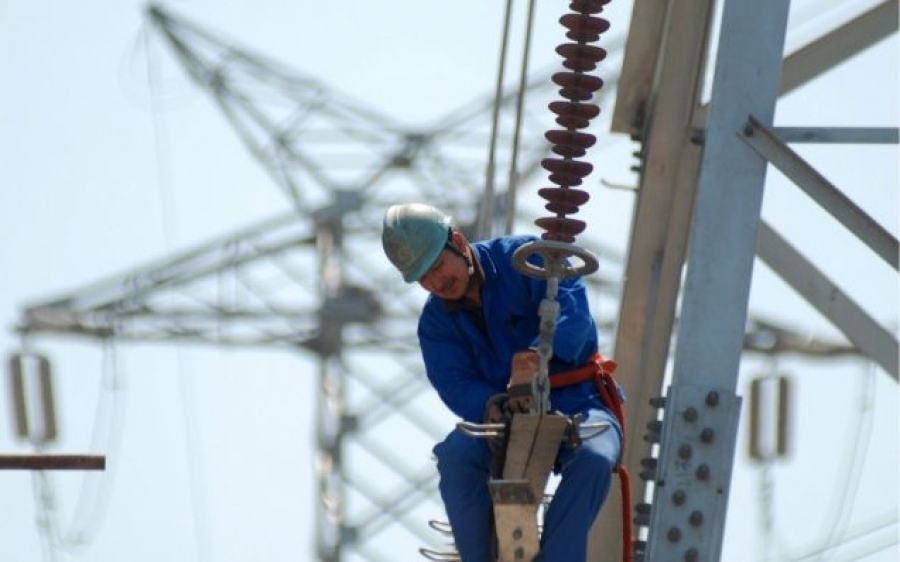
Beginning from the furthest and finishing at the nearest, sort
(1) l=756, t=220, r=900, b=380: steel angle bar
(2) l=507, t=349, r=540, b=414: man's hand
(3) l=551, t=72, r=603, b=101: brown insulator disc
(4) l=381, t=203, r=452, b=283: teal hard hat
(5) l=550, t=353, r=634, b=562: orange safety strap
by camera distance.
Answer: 1. (1) l=756, t=220, r=900, b=380: steel angle bar
2. (3) l=551, t=72, r=603, b=101: brown insulator disc
3. (5) l=550, t=353, r=634, b=562: orange safety strap
4. (4) l=381, t=203, r=452, b=283: teal hard hat
5. (2) l=507, t=349, r=540, b=414: man's hand

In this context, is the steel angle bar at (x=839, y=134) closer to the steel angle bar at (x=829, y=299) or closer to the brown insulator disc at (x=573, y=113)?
the brown insulator disc at (x=573, y=113)

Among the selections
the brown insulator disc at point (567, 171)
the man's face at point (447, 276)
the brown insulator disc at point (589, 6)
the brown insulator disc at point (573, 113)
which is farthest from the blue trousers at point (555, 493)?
the brown insulator disc at point (589, 6)

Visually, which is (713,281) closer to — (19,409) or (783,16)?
(783,16)

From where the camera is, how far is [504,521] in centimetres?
1188

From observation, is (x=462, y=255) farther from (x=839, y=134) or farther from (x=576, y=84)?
(x=839, y=134)

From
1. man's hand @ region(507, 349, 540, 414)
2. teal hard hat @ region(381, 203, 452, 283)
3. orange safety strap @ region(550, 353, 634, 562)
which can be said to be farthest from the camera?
orange safety strap @ region(550, 353, 634, 562)

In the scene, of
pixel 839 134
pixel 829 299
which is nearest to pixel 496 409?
pixel 839 134

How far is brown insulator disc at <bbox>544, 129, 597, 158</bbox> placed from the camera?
12250mm

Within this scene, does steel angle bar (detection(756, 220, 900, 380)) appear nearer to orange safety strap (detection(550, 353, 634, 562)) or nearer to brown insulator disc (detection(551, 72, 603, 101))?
orange safety strap (detection(550, 353, 634, 562))

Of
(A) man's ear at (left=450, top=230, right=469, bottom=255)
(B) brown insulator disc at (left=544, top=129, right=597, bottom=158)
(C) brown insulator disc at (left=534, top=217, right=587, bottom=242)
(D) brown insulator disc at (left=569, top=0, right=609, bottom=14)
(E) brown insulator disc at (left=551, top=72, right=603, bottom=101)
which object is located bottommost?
(A) man's ear at (left=450, top=230, right=469, bottom=255)

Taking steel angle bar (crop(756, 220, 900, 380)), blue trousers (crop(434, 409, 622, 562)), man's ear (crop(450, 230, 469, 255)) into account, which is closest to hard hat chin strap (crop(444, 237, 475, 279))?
man's ear (crop(450, 230, 469, 255))

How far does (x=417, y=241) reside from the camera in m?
12.1

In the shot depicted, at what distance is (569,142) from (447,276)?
595 millimetres

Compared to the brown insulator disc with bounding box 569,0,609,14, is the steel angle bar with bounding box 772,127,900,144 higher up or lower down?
lower down
